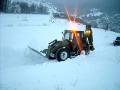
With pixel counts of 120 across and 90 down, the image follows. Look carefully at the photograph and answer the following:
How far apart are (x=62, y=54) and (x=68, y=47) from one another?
2.66 feet

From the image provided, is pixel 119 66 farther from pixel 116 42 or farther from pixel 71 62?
pixel 116 42

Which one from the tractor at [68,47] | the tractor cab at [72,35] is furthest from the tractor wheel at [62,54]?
the tractor cab at [72,35]

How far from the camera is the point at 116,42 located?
70.5 ft

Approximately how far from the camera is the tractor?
12.0 m

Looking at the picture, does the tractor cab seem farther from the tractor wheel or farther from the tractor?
the tractor wheel

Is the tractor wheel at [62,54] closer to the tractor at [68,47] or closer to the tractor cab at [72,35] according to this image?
the tractor at [68,47]

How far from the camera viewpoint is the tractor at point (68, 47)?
12039mm

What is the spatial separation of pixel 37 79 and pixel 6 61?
19.5 ft

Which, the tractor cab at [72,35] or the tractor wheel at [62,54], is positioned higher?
the tractor cab at [72,35]

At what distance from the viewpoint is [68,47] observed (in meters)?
12.5

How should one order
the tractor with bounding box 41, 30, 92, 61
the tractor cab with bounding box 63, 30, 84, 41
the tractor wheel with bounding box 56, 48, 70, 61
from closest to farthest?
the tractor wheel with bounding box 56, 48, 70, 61 → the tractor with bounding box 41, 30, 92, 61 → the tractor cab with bounding box 63, 30, 84, 41

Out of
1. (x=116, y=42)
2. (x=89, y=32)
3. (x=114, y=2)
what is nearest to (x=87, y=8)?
(x=114, y=2)

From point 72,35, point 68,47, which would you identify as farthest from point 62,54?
point 72,35

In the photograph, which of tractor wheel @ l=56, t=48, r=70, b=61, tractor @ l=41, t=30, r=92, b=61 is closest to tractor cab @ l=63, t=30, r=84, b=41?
tractor @ l=41, t=30, r=92, b=61
